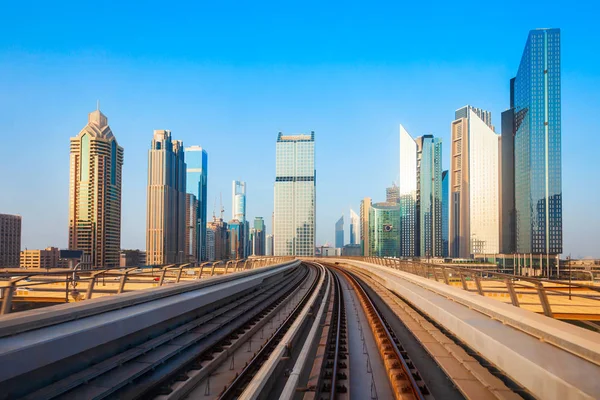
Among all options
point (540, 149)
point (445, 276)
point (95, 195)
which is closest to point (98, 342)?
point (445, 276)

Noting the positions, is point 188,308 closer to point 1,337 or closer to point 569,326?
point 1,337

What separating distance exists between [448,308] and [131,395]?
7723 mm

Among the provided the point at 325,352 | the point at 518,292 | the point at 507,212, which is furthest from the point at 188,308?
the point at 507,212

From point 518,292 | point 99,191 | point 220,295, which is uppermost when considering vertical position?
point 99,191

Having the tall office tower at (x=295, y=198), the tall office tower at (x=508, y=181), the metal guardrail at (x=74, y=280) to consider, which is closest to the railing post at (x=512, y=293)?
the metal guardrail at (x=74, y=280)

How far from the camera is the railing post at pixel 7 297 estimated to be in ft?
21.1

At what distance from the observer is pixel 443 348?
10.3m

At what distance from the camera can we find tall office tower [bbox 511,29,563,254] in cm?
11281

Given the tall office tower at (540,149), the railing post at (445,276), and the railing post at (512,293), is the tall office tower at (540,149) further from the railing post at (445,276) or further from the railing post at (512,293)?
the railing post at (512,293)

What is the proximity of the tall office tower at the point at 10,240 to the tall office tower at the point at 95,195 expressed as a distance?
34343 millimetres

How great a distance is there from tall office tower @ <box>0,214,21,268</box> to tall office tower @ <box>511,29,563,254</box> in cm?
14092

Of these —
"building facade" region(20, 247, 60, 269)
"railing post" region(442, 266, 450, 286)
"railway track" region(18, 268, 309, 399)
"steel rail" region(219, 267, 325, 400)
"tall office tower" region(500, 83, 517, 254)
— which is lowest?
"building facade" region(20, 247, 60, 269)

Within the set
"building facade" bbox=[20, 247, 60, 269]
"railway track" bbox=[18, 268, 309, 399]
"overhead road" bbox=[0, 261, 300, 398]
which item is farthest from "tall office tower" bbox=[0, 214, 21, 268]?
"overhead road" bbox=[0, 261, 300, 398]

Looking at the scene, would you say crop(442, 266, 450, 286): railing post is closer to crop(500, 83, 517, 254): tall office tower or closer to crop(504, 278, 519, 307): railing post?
crop(504, 278, 519, 307): railing post
